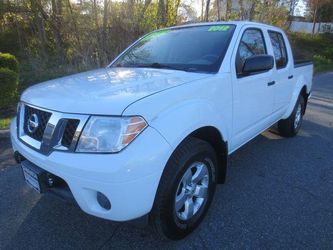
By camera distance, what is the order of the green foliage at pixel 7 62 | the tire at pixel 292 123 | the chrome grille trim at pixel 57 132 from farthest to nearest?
1. the green foliage at pixel 7 62
2. the tire at pixel 292 123
3. the chrome grille trim at pixel 57 132

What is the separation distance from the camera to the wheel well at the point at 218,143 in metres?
2.61

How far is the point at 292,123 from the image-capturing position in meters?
4.82

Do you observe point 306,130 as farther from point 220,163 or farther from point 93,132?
point 93,132

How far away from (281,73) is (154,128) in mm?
2650

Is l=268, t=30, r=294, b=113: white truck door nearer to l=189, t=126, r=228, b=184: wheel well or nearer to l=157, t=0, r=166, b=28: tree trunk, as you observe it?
l=189, t=126, r=228, b=184: wheel well

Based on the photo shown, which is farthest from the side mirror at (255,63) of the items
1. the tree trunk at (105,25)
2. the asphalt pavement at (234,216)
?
the tree trunk at (105,25)

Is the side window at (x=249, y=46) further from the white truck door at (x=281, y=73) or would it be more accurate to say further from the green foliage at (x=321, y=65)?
the green foliage at (x=321, y=65)

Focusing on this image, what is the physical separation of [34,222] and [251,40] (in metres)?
2.89

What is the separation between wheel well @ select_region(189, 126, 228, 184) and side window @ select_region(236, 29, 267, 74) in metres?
0.71

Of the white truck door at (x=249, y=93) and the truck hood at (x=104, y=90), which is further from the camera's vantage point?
the white truck door at (x=249, y=93)

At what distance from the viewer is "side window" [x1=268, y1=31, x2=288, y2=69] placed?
162 inches

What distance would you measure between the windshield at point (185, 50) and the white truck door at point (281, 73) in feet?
3.55

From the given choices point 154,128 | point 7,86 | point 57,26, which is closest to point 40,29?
point 57,26

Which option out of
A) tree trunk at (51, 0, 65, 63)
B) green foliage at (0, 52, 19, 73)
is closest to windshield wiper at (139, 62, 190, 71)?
green foliage at (0, 52, 19, 73)
